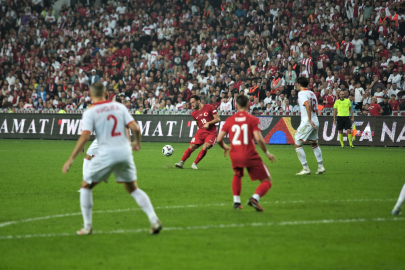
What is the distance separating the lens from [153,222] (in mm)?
6312

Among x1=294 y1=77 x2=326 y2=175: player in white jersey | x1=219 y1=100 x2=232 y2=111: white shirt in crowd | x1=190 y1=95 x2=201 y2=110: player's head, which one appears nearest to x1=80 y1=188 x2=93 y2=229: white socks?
x1=294 y1=77 x2=326 y2=175: player in white jersey

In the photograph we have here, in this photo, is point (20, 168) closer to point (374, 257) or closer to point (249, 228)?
point (249, 228)

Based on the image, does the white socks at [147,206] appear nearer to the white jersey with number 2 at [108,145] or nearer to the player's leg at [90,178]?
the white jersey with number 2 at [108,145]

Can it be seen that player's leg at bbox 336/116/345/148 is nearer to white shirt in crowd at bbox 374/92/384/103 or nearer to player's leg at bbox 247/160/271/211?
white shirt in crowd at bbox 374/92/384/103

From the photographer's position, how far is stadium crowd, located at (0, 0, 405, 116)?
78.2ft

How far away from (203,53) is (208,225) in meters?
23.2

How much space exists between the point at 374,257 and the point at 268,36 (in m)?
23.6

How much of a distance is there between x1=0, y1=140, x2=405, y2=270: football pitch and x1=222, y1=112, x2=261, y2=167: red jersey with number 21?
30.7 inches

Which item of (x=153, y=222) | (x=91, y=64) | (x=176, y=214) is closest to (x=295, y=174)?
(x=176, y=214)

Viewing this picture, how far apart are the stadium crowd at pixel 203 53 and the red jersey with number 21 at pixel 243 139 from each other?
607 inches

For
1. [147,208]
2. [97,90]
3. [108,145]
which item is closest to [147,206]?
[147,208]

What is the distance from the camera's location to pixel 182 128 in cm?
2553

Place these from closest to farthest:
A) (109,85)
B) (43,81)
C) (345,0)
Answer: (345,0) → (109,85) → (43,81)

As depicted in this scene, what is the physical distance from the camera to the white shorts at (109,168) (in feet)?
20.9
